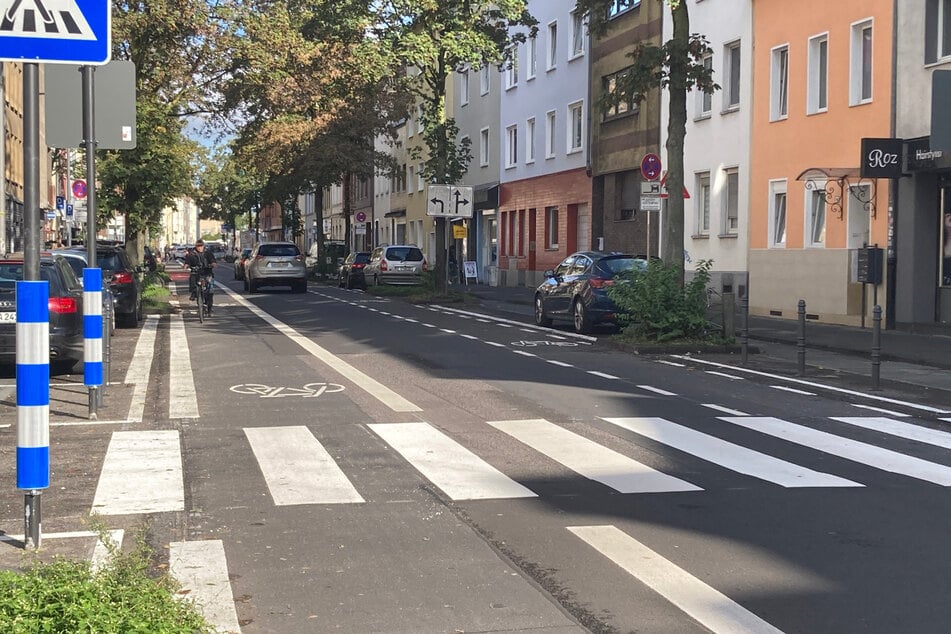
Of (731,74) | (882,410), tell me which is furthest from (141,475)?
(731,74)

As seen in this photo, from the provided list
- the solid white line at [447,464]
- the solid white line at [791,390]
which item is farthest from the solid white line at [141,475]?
the solid white line at [791,390]

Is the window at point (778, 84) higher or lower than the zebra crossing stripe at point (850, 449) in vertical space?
higher

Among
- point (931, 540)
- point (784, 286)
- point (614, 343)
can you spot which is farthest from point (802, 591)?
point (784, 286)

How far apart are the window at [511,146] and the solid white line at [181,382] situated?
31640 mm

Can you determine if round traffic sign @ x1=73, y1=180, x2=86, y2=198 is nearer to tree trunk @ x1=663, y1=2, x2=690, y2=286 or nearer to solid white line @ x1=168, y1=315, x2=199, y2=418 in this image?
solid white line @ x1=168, y1=315, x2=199, y2=418

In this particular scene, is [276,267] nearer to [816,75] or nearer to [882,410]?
[816,75]

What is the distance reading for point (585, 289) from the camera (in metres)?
22.6

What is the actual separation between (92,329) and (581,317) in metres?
13.3

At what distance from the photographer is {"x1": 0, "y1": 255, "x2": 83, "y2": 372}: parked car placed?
1380cm

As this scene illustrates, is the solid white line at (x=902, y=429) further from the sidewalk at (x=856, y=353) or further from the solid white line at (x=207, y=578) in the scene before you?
the solid white line at (x=207, y=578)

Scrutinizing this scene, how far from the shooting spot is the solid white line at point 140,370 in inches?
444

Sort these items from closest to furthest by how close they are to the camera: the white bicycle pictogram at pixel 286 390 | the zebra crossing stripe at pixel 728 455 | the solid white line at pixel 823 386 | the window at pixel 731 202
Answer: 1. the zebra crossing stripe at pixel 728 455
2. the solid white line at pixel 823 386
3. the white bicycle pictogram at pixel 286 390
4. the window at pixel 731 202

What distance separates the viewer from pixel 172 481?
7715 mm

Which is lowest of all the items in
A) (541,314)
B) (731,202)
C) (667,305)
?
(541,314)
